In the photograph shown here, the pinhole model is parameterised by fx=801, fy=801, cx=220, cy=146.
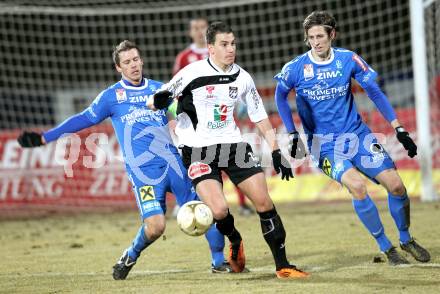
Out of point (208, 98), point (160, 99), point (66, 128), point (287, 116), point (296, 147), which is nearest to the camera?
point (160, 99)

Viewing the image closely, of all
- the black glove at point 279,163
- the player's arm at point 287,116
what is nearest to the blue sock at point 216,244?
the black glove at point 279,163

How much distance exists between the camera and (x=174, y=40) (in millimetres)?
23188

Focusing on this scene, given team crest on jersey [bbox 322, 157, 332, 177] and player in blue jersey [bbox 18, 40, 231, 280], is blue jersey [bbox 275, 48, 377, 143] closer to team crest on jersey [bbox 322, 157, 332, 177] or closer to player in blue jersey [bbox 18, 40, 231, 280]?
team crest on jersey [bbox 322, 157, 332, 177]

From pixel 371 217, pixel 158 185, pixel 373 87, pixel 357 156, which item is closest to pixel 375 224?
pixel 371 217

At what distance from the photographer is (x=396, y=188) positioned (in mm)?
6852

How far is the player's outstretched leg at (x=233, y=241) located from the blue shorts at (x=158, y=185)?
1.33ft

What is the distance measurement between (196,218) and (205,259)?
5.93 feet

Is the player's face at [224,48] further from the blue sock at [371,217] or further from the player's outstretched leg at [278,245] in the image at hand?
the blue sock at [371,217]

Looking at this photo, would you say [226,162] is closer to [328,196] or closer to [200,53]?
[200,53]

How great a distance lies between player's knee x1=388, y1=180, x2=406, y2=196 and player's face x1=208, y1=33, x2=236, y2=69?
173cm

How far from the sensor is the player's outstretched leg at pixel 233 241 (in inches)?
263

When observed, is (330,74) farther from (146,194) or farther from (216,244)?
(146,194)

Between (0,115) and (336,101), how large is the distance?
15476 millimetres

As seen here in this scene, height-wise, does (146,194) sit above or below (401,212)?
above
